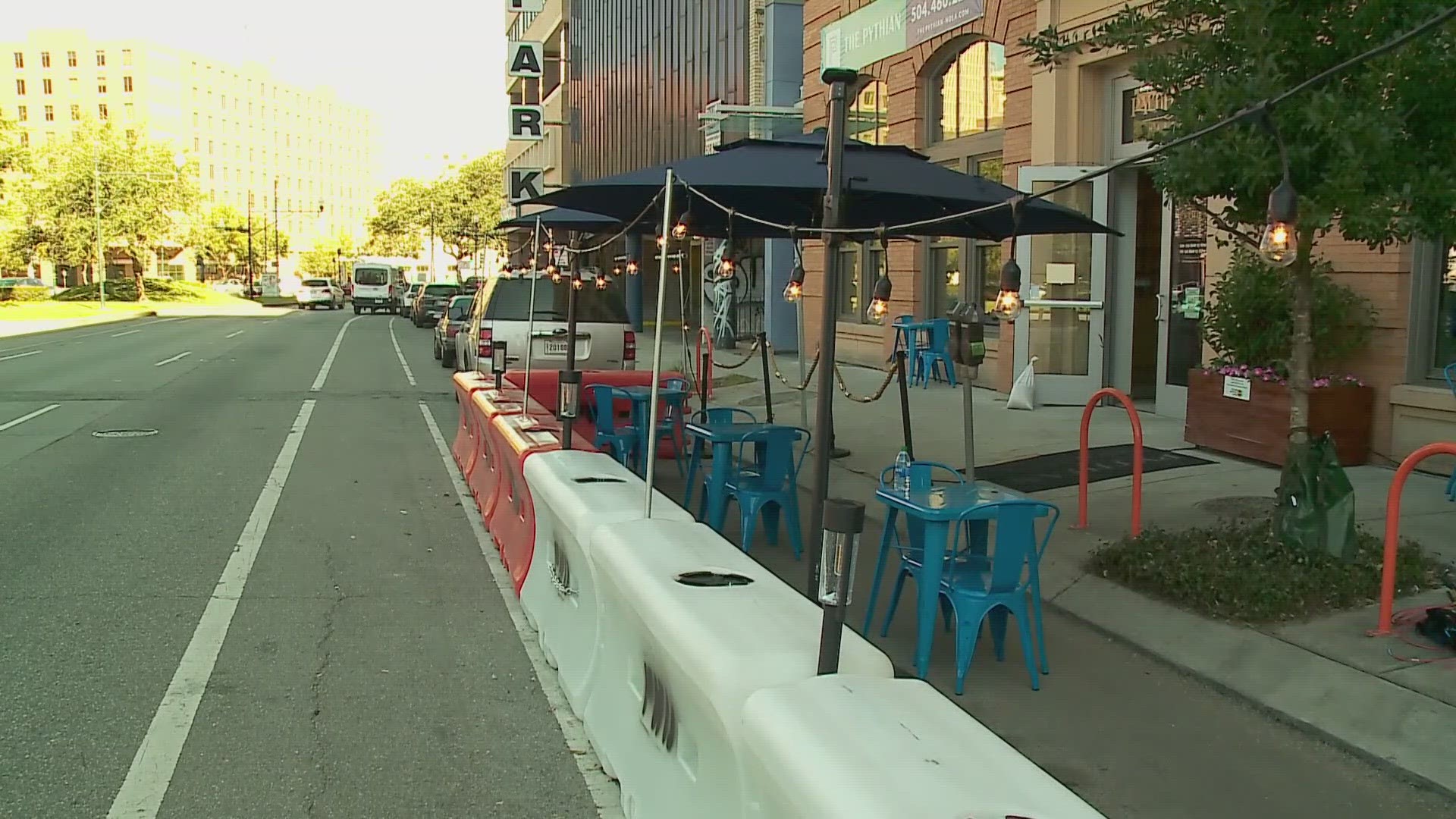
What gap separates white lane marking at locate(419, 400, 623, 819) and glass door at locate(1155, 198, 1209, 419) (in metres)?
7.22

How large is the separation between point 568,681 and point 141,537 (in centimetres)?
435

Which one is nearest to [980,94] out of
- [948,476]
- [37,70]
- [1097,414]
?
[1097,414]

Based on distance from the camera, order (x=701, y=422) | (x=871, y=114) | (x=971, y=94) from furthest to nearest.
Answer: (x=871, y=114), (x=971, y=94), (x=701, y=422)

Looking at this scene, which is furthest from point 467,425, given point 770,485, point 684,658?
point 684,658

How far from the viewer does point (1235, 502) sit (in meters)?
8.18

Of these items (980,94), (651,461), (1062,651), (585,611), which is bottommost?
(1062,651)

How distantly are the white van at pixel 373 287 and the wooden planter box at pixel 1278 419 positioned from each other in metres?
53.3

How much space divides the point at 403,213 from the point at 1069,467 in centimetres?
7682

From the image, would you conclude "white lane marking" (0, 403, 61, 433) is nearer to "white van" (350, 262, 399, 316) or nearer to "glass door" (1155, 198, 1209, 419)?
"glass door" (1155, 198, 1209, 419)

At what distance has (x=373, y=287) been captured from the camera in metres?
59.8

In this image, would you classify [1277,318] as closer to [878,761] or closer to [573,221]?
[573,221]

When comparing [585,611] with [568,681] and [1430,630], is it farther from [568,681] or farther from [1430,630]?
[1430,630]

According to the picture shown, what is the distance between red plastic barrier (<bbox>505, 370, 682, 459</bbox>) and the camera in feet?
35.7

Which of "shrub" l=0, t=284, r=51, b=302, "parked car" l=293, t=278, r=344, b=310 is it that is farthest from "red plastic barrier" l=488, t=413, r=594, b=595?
"parked car" l=293, t=278, r=344, b=310
